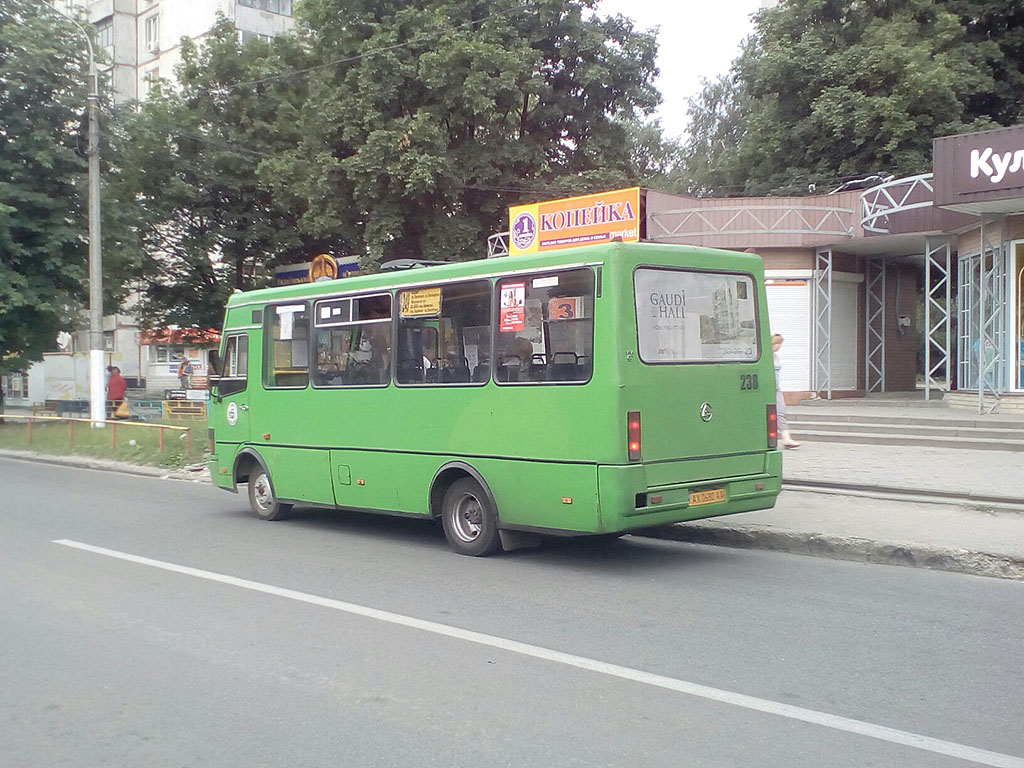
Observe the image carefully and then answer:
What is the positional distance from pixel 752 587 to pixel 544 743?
3781 millimetres

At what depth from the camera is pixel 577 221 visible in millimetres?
23047

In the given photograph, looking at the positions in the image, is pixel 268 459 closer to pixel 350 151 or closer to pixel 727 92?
pixel 350 151

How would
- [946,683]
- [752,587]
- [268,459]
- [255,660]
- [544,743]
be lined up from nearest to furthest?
[544,743] → [946,683] → [255,660] → [752,587] → [268,459]

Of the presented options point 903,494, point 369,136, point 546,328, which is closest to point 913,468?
point 903,494

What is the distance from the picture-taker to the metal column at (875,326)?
24.2 metres

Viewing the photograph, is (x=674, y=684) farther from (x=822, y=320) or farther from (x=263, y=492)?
(x=822, y=320)

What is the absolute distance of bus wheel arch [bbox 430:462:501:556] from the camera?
9406 mm

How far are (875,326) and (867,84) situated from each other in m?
7.91

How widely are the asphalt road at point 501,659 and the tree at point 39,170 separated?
17187 mm

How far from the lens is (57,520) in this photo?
12.3 metres

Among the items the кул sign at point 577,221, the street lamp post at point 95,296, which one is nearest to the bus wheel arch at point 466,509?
the кул sign at point 577,221

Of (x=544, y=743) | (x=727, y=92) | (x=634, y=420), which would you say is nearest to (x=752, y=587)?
(x=634, y=420)

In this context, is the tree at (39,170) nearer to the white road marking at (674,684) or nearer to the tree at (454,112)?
the tree at (454,112)

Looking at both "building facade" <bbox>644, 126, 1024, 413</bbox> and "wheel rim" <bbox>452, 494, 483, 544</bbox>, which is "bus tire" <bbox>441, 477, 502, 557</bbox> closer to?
"wheel rim" <bbox>452, 494, 483, 544</bbox>
